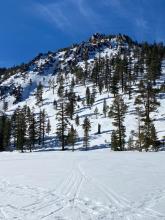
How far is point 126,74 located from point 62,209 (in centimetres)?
12674

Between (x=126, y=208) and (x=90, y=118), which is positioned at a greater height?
(x=90, y=118)

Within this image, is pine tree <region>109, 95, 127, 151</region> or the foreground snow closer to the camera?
the foreground snow

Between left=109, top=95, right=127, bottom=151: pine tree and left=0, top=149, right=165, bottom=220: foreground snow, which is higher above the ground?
left=109, top=95, right=127, bottom=151: pine tree

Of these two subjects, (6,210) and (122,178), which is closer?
(6,210)

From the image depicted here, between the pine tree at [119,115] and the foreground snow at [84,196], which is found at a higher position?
the pine tree at [119,115]

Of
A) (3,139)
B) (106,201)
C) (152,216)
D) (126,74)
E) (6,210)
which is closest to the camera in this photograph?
(152,216)

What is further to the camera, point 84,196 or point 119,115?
point 119,115

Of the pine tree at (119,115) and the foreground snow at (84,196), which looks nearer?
the foreground snow at (84,196)

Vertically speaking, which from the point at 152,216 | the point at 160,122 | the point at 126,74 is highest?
the point at 126,74

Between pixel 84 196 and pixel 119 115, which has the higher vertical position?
pixel 119 115

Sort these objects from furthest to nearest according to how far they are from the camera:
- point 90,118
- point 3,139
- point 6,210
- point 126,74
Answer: point 126,74 → point 90,118 → point 3,139 → point 6,210

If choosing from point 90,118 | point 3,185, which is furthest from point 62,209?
point 90,118

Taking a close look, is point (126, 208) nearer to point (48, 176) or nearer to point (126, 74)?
point (48, 176)

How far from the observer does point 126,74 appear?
5187 inches
